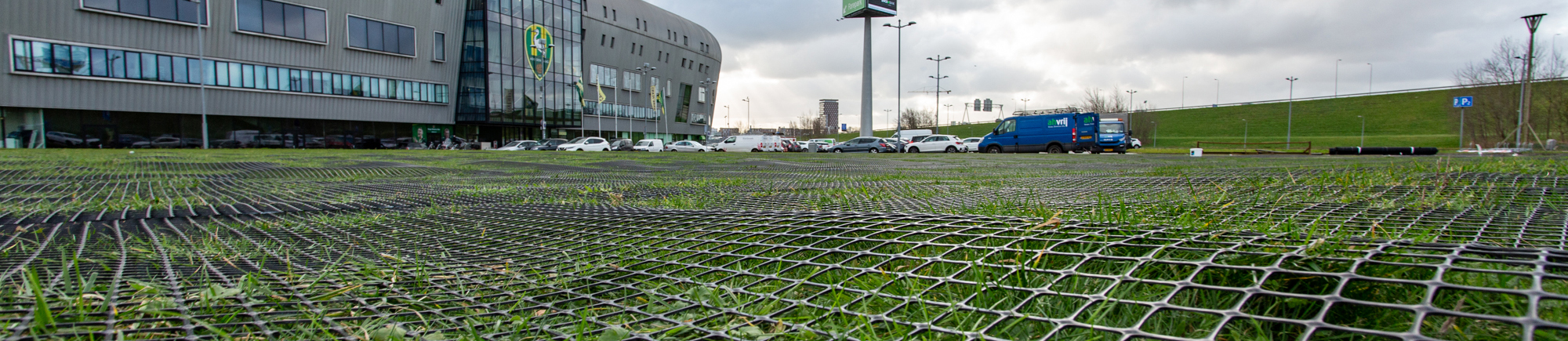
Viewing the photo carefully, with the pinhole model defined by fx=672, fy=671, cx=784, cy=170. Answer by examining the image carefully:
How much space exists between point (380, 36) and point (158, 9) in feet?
31.3

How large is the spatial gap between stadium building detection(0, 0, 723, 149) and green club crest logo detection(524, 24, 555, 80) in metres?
0.11

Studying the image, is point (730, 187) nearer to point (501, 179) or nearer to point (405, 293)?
point (501, 179)

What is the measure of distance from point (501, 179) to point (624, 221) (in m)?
3.89

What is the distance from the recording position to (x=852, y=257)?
188 cm

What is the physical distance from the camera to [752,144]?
3888 centimetres

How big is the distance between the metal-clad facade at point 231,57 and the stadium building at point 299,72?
0.18 feet

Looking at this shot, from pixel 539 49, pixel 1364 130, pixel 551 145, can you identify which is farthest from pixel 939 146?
pixel 1364 130

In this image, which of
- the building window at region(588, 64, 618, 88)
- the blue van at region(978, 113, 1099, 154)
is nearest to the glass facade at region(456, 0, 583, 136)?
the building window at region(588, 64, 618, 88)

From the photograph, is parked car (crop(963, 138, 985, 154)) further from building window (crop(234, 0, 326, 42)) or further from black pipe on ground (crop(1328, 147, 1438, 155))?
building window (crop(234, 0, 326, 42))

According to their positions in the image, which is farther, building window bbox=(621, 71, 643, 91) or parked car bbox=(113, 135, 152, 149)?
building window bbox=(621, 71, 643, 91)

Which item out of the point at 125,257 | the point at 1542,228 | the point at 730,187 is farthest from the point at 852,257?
the point at 730,187

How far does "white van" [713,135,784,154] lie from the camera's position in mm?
37969

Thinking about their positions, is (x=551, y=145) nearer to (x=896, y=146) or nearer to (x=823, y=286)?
(x=896, y=146)

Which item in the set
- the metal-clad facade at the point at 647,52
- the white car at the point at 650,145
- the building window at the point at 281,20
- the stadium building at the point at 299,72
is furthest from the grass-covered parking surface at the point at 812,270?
the metal-clad facade at the point at 647,52
